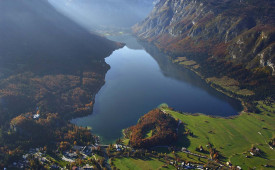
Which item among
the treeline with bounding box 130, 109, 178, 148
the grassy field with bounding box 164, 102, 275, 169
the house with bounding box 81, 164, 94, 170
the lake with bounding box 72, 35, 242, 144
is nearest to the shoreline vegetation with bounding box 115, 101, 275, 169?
the grassy field with bounding box 164, 102, 275, 169

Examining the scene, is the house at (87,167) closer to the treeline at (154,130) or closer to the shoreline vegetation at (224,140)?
the shoreline vegetation at (224,140)

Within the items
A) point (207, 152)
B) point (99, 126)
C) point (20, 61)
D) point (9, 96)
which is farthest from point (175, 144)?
point (20, 61)

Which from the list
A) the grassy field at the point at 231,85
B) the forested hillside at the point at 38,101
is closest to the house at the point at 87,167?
the forested hillside at the point at 38,101

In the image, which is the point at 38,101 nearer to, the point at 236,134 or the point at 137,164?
the point at 137,164

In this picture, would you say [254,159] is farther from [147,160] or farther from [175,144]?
[147,160]

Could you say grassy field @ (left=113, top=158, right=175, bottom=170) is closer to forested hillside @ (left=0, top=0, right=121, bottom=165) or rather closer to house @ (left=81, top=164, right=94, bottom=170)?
house @ (left=81, top=164, right=94, bottom=170)
